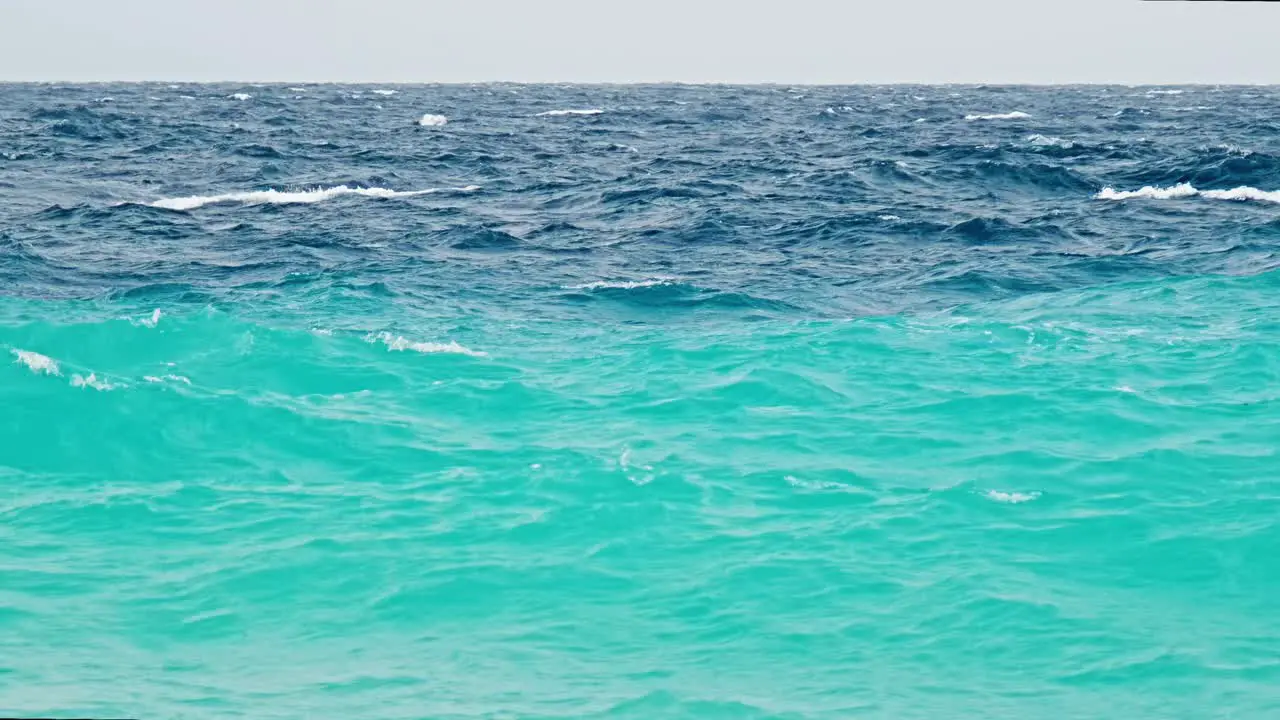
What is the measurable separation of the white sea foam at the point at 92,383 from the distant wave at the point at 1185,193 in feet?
76.3

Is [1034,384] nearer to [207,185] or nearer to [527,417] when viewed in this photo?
[527,417]

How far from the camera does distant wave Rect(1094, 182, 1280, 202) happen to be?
2951 cm

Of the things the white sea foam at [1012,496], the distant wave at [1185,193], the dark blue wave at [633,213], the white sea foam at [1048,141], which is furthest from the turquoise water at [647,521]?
the white sea foam at [1048,141]

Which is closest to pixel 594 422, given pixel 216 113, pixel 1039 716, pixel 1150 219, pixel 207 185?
pixel 1039 716

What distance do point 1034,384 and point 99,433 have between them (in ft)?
33.8

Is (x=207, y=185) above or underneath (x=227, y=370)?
above

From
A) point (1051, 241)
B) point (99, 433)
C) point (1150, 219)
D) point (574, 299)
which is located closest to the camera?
point (99, 433)

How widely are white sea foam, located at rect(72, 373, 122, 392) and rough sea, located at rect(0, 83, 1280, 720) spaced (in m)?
0.03

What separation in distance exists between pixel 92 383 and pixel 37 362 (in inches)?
43.7

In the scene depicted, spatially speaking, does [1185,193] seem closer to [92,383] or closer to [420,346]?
[420,346]

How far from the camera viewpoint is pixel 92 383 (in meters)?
15.0

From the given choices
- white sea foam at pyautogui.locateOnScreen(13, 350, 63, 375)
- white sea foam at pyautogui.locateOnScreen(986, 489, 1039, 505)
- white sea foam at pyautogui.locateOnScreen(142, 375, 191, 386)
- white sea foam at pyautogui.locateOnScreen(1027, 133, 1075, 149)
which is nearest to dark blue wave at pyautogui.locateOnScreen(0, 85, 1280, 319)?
white sea foam at pyautogui.locateOnScreen(1027, 133, 1075, 149)

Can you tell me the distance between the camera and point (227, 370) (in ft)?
52.3

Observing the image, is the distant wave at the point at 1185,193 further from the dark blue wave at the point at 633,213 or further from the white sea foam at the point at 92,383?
the white sea foam at the point at 92,383
